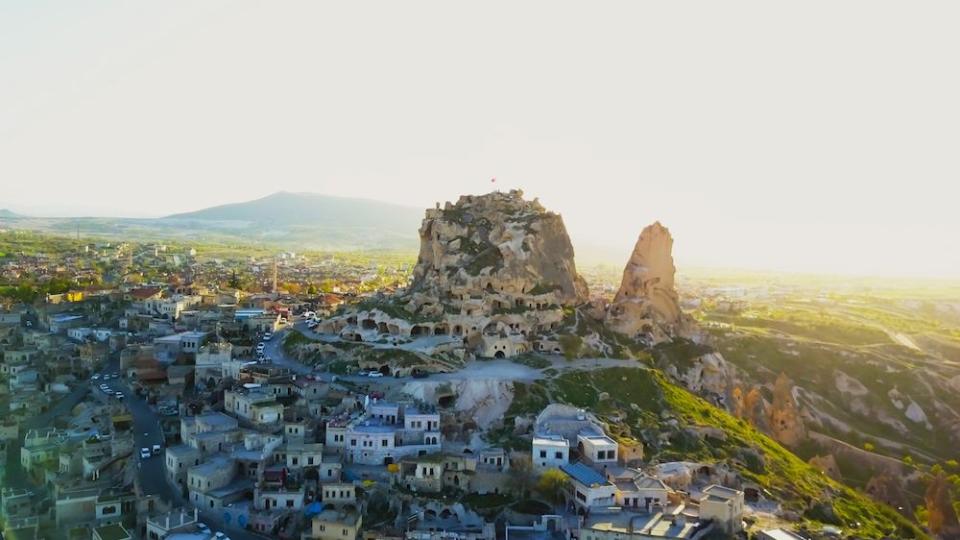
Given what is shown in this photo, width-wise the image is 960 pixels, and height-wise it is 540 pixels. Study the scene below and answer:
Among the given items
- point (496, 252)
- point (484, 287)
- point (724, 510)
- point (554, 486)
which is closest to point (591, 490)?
point (554, 486)

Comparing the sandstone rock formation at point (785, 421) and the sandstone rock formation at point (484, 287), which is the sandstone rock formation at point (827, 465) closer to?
the sandstone rock formation at point (785, 421)

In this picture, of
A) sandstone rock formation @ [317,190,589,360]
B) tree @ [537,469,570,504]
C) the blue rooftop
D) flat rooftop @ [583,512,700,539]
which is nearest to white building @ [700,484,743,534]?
flat rooftop @ [583,512,700,539]

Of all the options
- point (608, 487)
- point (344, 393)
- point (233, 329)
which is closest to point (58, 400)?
point (233, 329)

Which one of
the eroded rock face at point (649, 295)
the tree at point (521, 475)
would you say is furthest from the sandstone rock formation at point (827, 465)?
the tree at point (521, 475)

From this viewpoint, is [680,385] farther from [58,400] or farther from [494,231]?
[58,400]

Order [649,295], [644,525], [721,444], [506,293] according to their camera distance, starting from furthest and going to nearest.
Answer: [649,295]
[506,293]
[721,444]
[644,525]

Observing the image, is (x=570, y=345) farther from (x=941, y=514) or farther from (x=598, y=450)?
(x=941, y=514)
